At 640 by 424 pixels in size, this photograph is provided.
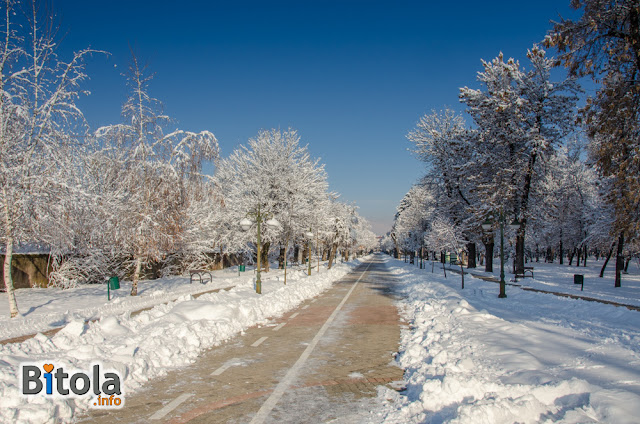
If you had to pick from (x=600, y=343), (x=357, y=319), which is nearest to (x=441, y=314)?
(x=357, y=319)

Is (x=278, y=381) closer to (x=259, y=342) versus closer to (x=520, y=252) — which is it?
(x=259, y=342)

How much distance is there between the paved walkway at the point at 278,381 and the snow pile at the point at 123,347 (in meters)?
0.38

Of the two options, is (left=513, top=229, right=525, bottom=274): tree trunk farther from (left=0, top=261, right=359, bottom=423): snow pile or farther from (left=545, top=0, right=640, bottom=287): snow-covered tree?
(left=0, top=261, right=359, bottom=423): snow pile

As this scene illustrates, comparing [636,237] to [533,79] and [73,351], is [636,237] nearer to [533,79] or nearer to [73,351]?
[73,351]

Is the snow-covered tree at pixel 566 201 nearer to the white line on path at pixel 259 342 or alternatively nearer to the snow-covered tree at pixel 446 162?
the snow-covered tree at pixel 446 162

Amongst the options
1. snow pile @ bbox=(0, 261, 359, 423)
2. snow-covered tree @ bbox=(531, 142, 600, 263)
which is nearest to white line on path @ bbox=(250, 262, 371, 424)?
snow pile @ bbox=(0, 261, 359, 423)

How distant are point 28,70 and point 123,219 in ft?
26.0

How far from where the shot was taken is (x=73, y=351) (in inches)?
292

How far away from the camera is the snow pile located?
5398 mm

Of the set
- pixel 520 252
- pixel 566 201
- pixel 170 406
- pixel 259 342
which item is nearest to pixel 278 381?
pixel 170 406

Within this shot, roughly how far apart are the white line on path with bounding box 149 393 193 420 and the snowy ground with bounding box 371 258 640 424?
9.01ft

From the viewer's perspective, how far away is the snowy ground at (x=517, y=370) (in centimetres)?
489

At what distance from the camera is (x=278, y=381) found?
6.86 m

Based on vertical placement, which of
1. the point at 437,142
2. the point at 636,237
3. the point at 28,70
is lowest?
the point at 636,237
